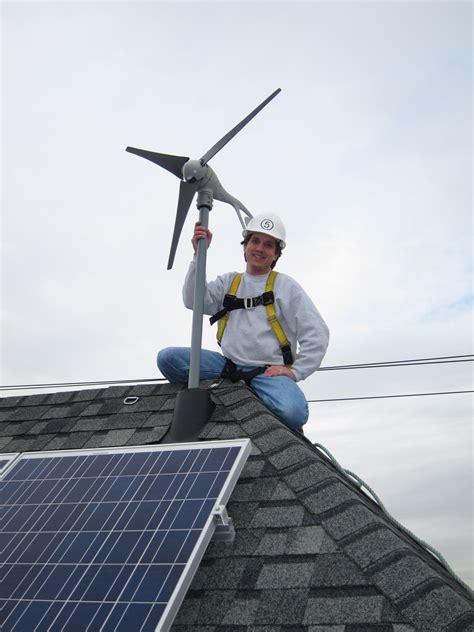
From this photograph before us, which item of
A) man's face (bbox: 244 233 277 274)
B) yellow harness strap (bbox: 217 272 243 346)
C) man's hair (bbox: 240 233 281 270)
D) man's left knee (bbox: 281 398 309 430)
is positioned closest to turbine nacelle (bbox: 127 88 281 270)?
man's hair (bbox: 240 233 281 270)

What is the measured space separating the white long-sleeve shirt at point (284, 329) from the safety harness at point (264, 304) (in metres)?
0.04

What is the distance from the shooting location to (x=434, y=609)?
2.55 m

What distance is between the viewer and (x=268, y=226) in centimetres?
557

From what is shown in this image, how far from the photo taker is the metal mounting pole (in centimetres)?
492

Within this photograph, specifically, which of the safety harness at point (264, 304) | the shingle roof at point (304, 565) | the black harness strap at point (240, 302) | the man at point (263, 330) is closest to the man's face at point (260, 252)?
the man at point (263, 330)

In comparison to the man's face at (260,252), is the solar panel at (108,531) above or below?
below

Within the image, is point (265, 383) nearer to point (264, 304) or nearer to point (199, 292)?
point (264, 304)

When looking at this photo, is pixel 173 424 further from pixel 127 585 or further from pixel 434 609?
pixel 434 609

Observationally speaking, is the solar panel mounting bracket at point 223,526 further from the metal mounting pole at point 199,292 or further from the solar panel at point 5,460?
the solar panel at point 5,460

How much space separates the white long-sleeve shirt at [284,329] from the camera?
5.10 m

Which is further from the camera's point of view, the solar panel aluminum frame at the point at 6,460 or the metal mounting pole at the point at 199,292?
the metal mounting pole at the point at 199,292

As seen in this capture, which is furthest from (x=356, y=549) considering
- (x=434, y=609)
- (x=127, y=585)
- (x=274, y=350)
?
(x=274, y=350)

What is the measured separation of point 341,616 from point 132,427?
112 inches

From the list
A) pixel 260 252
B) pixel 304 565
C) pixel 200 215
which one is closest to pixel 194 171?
pixel 200 215
